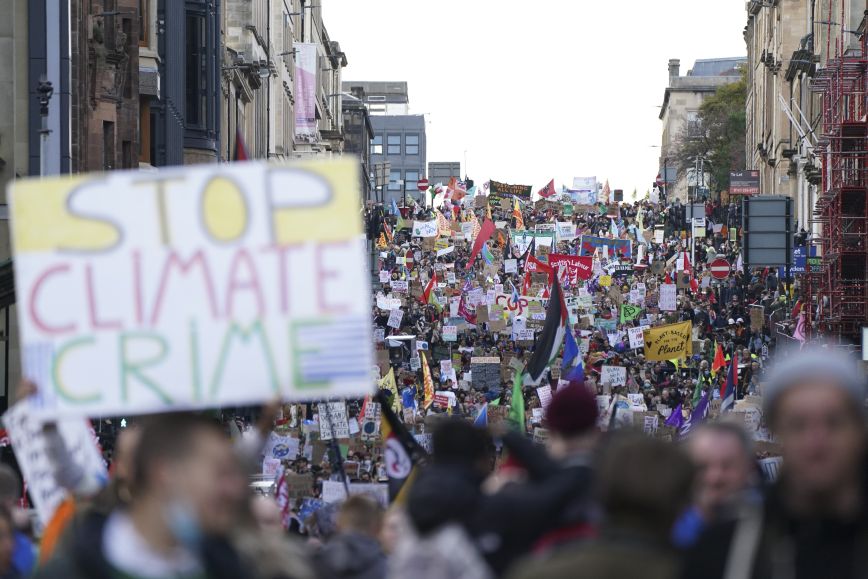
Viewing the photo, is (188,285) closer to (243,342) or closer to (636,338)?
(243,342)

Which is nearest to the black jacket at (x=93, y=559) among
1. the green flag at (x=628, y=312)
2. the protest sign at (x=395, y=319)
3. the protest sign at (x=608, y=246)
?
the protest sign at (x=395, y=319)

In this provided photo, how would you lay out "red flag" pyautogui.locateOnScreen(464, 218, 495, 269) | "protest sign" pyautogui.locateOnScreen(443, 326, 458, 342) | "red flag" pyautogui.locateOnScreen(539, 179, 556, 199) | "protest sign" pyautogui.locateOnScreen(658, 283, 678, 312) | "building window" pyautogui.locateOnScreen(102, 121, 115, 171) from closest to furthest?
"building window" pyautogui.locateOnScreen(102, 121, 115, 171), "protest sign" pyautogui.locateOnScreen(443, 326, 458, 342), "protest sign" pyautogui.locateOnScreen(658, 283, 678, 312), "red flag" pyautogui.locateOnScreen(464, 218, 495, 269), "red flag" pyautogui.locateOnScreen(539, 179, 556, 199)

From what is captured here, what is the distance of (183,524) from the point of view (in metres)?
5.13

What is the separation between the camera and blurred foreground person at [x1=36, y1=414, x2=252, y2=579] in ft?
16.8

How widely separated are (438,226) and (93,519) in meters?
72.0

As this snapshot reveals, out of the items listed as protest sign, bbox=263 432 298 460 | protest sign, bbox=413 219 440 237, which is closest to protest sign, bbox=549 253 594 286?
protest sign, bbox=413 219 440 237

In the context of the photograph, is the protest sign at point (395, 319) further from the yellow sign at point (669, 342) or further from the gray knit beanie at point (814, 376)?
the gray knit beanie at point (814, 376)

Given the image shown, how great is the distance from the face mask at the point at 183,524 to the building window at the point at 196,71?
4196 cm

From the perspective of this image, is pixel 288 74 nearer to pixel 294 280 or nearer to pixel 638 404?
pixel 638 404

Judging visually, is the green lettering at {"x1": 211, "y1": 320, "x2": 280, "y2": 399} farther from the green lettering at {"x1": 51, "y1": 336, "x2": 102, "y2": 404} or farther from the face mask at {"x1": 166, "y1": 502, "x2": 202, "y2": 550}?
the face mask at {"x1": 166, "y1": 502, "x2": 202, "y2": 550}

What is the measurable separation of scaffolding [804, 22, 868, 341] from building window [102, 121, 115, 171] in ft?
49.1

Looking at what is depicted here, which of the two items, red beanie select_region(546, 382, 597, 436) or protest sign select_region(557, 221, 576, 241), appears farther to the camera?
protest sign select_region(557, 221, 576, 241)

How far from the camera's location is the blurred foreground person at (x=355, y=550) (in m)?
7.41

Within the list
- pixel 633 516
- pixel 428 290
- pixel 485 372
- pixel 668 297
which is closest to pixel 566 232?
pixel 428 290
